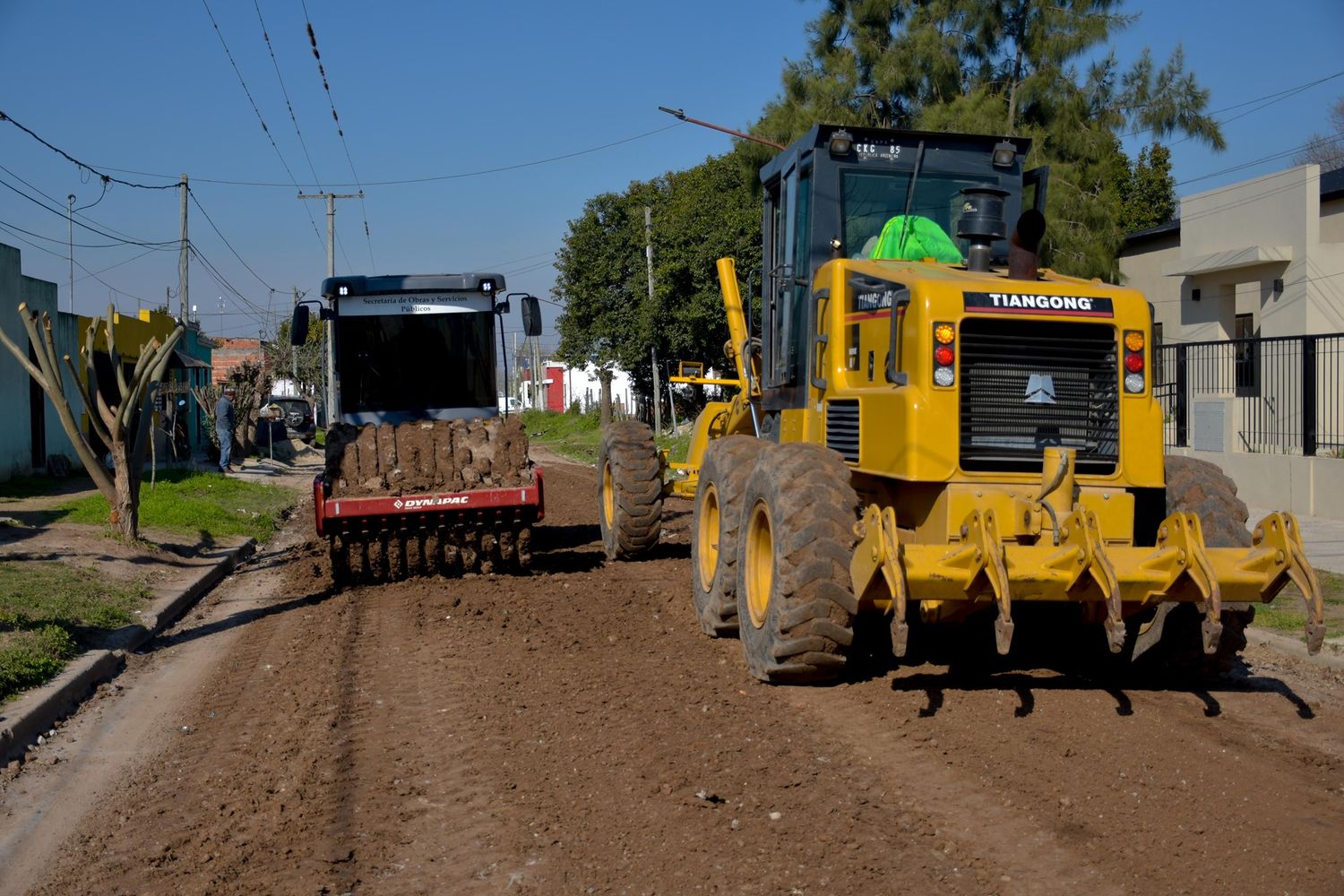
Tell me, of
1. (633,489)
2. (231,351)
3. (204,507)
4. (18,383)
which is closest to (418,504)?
(633,489)

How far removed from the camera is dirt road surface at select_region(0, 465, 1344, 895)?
14.9 ft

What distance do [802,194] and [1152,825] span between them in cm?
485

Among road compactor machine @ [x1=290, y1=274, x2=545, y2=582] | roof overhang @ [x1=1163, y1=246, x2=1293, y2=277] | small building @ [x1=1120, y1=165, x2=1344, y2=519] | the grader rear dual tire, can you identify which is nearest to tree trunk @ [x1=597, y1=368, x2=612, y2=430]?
small building @ [x1=1120, y1=165, x2=1344, y2=519]

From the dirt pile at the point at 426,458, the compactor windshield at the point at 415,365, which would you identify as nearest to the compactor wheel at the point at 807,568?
the dirt pile at the point at 426,458

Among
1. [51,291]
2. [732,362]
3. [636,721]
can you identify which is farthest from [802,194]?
[51,291]

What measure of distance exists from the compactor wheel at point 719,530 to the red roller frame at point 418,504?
2.65 m

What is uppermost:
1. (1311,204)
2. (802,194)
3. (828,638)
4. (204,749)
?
(1311,204)

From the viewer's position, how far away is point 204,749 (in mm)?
6457

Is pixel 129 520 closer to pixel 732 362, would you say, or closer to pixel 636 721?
pixel 732 362

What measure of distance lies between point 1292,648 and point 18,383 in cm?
2144

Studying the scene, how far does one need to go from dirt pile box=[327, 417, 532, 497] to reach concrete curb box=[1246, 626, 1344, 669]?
20.3ft

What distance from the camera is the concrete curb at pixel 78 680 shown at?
6.69 meters

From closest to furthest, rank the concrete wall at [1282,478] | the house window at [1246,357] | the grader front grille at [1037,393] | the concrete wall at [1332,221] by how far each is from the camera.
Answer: the grader front grille at [1037,393]
the concrete wall at [1282,478]
the house window at [1246,357]
the concrete wall at [1332,221]

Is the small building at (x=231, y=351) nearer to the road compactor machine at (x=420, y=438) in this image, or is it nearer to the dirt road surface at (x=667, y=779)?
the road compactor machine at (x=420, y=438)
